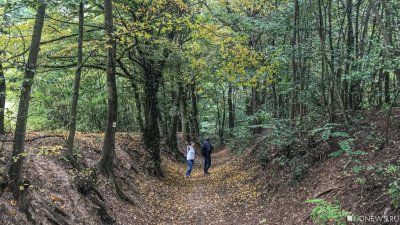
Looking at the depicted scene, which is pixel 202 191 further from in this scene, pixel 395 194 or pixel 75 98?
pixel 395 194

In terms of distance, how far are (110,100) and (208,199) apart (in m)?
5.10

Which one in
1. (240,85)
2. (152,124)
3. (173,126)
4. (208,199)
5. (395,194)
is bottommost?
(208,199)

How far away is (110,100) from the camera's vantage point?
31.0 ft

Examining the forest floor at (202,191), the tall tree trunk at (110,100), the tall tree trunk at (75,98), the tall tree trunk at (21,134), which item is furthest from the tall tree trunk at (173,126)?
the tall tree trunk at (21,134)

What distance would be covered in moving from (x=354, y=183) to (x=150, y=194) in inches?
288

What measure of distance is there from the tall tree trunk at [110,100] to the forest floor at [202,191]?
472mm

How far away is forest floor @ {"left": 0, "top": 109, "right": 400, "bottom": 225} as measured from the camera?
20.9 feet

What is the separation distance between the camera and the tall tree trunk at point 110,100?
9099mm

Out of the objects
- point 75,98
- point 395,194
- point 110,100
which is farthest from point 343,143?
point 75,98

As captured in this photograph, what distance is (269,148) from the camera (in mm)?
13391

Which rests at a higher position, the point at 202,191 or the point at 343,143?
the point at 343,143

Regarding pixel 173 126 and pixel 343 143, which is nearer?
pixel 343 143

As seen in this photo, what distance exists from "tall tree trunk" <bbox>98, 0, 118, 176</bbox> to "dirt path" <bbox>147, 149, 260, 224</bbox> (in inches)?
88.5

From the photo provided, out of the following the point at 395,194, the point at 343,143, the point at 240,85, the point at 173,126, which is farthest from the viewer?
the point at 173,126
